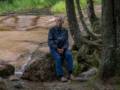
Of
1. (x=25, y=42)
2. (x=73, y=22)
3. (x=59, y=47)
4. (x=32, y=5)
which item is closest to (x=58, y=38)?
(x=59, y=47)

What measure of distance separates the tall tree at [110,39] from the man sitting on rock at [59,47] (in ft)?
3.23

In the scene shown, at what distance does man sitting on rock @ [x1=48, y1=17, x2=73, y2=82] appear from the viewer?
927cm

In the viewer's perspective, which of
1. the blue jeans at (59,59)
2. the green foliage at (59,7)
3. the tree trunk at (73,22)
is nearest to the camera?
the blue jeans at (59,59)

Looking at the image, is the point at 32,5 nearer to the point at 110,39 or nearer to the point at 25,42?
the point at 25,42

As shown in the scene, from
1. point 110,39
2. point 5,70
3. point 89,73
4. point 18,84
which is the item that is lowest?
point 89,73

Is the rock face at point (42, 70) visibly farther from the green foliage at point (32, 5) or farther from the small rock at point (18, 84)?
the green foliage at point (32, 5)

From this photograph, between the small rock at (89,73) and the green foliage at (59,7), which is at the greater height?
the small rock at (89,73)

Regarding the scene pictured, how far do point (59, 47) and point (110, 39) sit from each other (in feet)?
4.73

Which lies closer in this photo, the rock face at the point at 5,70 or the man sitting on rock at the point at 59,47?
the man sitting on rock at the point at 59,47

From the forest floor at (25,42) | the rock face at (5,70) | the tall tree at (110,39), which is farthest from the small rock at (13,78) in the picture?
the tall tree at (110,39)

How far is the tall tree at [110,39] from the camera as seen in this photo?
8.22 meters

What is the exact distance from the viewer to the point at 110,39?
841cm

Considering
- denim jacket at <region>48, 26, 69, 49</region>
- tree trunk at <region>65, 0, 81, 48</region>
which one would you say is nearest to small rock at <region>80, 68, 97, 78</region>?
denim jacket at <region>48, 26, 69, 49</region>

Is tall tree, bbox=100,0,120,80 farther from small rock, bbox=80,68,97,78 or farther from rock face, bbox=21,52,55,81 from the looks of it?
rock face, bbox=21,52,55,81
